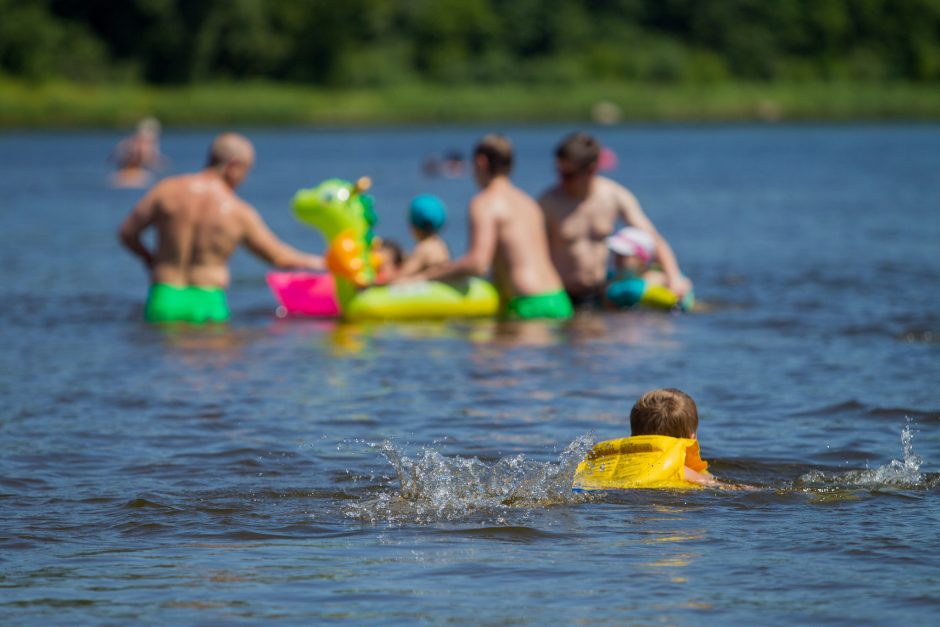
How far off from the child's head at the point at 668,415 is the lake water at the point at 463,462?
25 centimetres

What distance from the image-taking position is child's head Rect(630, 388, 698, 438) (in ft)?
18.0

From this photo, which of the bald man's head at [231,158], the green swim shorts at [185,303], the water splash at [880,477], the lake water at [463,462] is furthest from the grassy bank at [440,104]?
the water splash at [880,477]

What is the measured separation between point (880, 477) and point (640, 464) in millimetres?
991

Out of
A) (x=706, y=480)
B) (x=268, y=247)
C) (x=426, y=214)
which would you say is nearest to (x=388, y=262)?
(x=426, y=214)

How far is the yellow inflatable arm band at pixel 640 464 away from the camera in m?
5.45

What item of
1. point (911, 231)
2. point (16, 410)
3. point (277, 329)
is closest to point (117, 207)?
point (911, 231)

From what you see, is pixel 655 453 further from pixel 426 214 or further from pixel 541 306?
pixel 426 214

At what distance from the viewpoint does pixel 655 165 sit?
1382 inches

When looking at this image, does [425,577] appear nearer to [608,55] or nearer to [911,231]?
[911,231]

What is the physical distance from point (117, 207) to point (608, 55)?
4582 cm

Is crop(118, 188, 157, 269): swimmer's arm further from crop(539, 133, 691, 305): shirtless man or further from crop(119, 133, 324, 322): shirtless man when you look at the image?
crop(539, 133, 691, 305): shirtless man

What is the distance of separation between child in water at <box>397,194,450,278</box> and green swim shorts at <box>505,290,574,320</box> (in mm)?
652

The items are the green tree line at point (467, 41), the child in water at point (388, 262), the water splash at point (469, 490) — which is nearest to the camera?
the water splash at point (469, 490)

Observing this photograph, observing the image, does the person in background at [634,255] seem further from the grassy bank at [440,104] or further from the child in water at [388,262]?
the grassy bank at [440,104]
